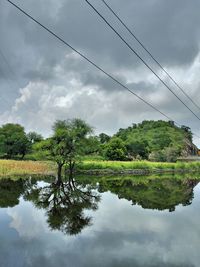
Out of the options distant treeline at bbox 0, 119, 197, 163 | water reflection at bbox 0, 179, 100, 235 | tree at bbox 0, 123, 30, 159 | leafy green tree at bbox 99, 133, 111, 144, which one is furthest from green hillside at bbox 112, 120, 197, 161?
water reflection at bbox 0, 179, 100, 235

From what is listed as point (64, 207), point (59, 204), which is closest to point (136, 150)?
point (59, 204)

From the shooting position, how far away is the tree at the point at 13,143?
63.0m

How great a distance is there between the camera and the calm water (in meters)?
8.38

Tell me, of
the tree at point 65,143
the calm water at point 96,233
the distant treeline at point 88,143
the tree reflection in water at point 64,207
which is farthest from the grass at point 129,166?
the calm water at point 96,233

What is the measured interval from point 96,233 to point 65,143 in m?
24.0

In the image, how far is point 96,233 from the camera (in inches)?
445

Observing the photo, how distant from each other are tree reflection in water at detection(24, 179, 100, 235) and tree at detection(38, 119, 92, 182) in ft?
36.9

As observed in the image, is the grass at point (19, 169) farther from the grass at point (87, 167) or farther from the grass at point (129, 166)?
the grass at point (129, 166)

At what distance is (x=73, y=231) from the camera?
11445 millimetres

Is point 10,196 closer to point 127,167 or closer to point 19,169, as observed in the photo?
point 19,169

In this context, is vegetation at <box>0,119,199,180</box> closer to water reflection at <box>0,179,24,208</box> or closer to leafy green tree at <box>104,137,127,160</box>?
leafy green tree at <box>104,137,127,160</box>

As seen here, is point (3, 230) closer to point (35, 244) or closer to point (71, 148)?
point (35, 244)

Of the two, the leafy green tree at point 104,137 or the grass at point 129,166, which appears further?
the leafy green tree at point 104,137

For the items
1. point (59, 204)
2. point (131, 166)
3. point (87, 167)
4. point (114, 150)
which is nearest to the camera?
point (59, 204)
